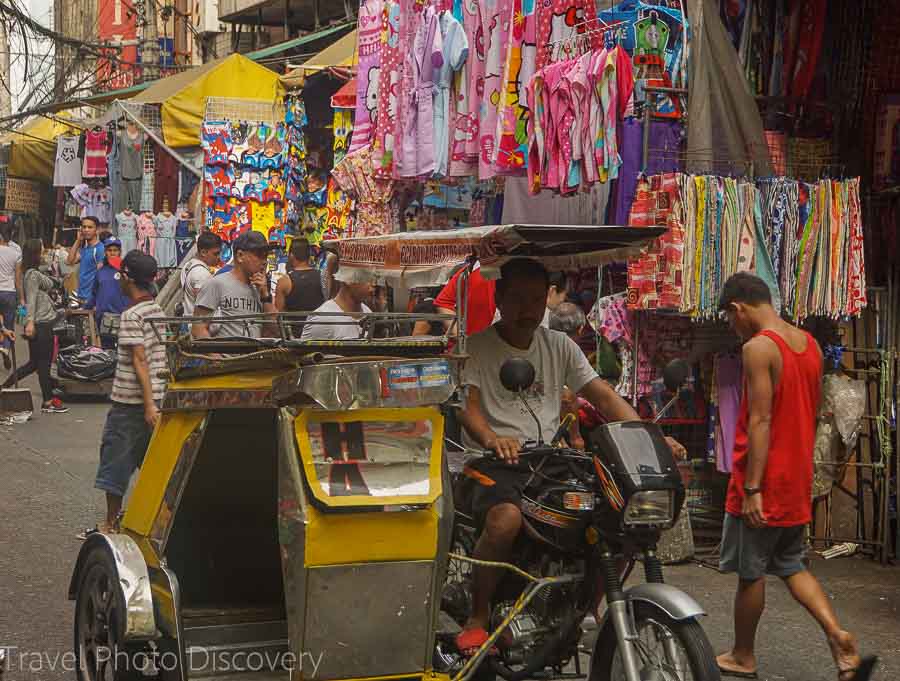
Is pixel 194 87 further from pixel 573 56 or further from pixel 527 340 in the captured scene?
pixel 527 340

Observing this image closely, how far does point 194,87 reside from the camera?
16.0 metres

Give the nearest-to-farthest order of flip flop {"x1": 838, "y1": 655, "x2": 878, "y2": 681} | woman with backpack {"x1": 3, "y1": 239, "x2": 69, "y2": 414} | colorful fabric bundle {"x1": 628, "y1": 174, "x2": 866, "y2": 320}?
1. flip flop {"x1": 838, "y1": 655, "x2": 878, "y2": 681}
2. colorful fabric bundle {"x1": 628, "y1": 174, "x2": 866, "y2": 320}
3. woman with backpack {"x1": 3, "y1": 239, "x2": 69, "y2": 414}

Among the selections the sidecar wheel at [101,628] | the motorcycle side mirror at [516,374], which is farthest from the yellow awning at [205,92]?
the motorcycle side mirror at [516,374]

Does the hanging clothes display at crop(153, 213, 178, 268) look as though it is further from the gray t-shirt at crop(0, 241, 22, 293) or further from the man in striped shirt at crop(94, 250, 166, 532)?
the man in striped shirt at crop(94, 250, 166, 532)

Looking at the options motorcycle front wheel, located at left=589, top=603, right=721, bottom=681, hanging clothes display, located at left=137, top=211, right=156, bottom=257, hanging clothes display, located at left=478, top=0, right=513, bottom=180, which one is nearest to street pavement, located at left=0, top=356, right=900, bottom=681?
motorcycle front wheel, located at left=589, top=603, right=721, bottom=681

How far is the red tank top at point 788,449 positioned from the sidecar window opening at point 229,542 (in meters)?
2.08

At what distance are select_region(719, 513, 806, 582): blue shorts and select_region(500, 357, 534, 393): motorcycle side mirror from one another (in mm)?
1801

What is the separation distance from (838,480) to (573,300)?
2196 millimetres

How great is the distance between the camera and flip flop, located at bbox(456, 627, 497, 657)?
15.3ft

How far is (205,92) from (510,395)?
1179 cm

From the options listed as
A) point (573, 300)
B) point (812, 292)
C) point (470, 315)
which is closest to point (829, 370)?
point (812, 292)

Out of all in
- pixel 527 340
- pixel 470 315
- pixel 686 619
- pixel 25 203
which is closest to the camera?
pixel 686 619

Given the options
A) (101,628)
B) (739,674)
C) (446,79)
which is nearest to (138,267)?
(101,628)

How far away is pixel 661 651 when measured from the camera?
4.21 metres
